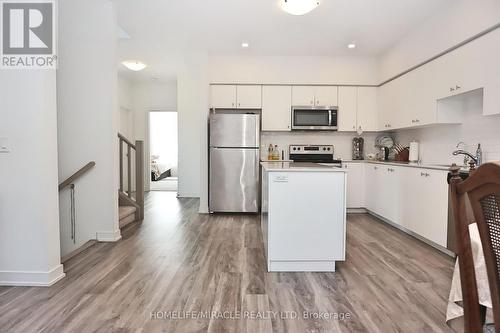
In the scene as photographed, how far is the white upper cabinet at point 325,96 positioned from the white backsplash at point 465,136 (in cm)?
133

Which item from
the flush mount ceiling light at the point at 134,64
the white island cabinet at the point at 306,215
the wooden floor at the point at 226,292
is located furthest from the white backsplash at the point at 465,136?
the flush mount ceiling light at the point at 134,64

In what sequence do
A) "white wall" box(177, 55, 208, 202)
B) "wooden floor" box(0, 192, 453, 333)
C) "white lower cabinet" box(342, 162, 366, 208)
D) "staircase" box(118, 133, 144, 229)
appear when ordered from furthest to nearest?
"white wall" box(177, 55, 208, 202) → "white lower cabinet" box(342, 162, 366, 208) → "staircase" box(118, 133, 144, 229) → "wooden floor" box(0, 192, 453, 333)

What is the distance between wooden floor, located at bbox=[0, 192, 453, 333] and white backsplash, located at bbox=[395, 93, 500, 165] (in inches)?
47.2

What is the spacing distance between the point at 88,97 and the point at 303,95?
3.29m

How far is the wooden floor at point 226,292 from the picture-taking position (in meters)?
1.82

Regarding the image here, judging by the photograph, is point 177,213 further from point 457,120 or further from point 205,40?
point 457,120

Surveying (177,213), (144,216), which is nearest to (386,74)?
(177,213)

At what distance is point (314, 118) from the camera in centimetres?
509

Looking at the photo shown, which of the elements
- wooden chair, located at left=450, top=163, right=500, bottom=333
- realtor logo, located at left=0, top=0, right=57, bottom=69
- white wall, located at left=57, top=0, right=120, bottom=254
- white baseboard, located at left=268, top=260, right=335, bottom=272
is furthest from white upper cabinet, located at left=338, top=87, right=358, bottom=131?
wooden chair, located at left=450, top=163, right=500, bottom=333

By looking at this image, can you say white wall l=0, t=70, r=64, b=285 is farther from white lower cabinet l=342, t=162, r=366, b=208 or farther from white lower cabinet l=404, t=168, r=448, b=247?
white lower cabinet l=342, t=162, r=366, b=208

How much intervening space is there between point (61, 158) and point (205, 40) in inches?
101

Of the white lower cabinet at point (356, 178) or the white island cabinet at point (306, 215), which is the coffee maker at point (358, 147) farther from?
the white island cabinet at point (306, 215)

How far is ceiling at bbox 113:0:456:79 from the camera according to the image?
3.35m

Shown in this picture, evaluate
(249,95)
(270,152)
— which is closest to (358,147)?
(270,152)
